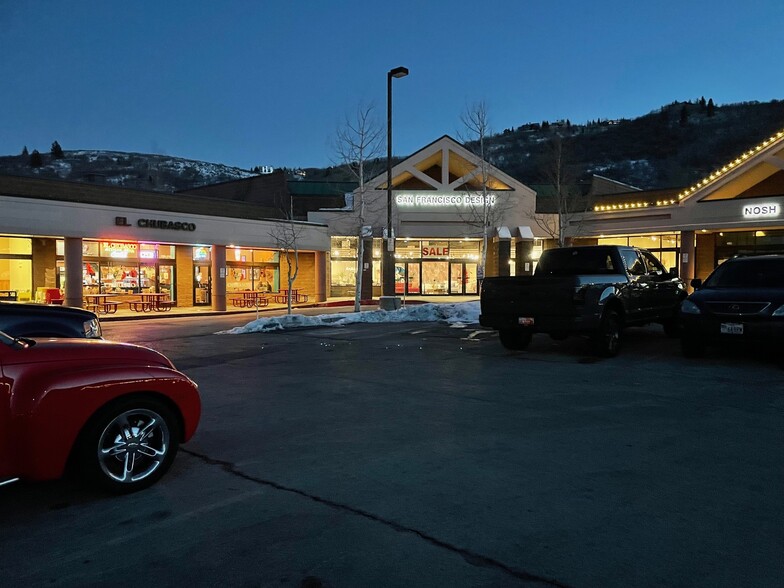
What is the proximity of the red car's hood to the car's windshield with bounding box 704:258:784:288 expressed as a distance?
417 inches

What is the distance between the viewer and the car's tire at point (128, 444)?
423cm

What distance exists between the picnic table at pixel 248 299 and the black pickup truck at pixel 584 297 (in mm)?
17696

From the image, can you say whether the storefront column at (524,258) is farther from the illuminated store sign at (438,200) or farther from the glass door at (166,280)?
the glass door at (166,280)

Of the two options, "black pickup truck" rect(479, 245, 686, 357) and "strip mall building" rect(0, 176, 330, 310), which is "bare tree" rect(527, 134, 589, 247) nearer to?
"strip mall building" rect(0, 176, 330, 310)

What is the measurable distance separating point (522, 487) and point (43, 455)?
134 inches

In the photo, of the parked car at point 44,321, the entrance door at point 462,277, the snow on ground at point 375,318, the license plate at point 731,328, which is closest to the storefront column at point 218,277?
the snow on ground at point 375,318

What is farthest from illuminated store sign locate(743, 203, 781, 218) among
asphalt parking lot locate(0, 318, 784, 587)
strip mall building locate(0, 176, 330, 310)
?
asphalt parking lot locate(0, 318, 784, 587)

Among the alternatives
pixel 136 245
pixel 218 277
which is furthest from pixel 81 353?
pixel 136 245

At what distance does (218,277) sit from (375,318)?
1038 cm

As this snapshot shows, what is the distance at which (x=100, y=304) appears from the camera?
2459 centimetres

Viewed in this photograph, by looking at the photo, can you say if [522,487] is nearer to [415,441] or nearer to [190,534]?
[415,441]

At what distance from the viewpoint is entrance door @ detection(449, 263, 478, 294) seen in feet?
113

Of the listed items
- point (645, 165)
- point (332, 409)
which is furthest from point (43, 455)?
point (645, 165)

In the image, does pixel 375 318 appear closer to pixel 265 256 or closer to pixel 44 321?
pixel 265 256
